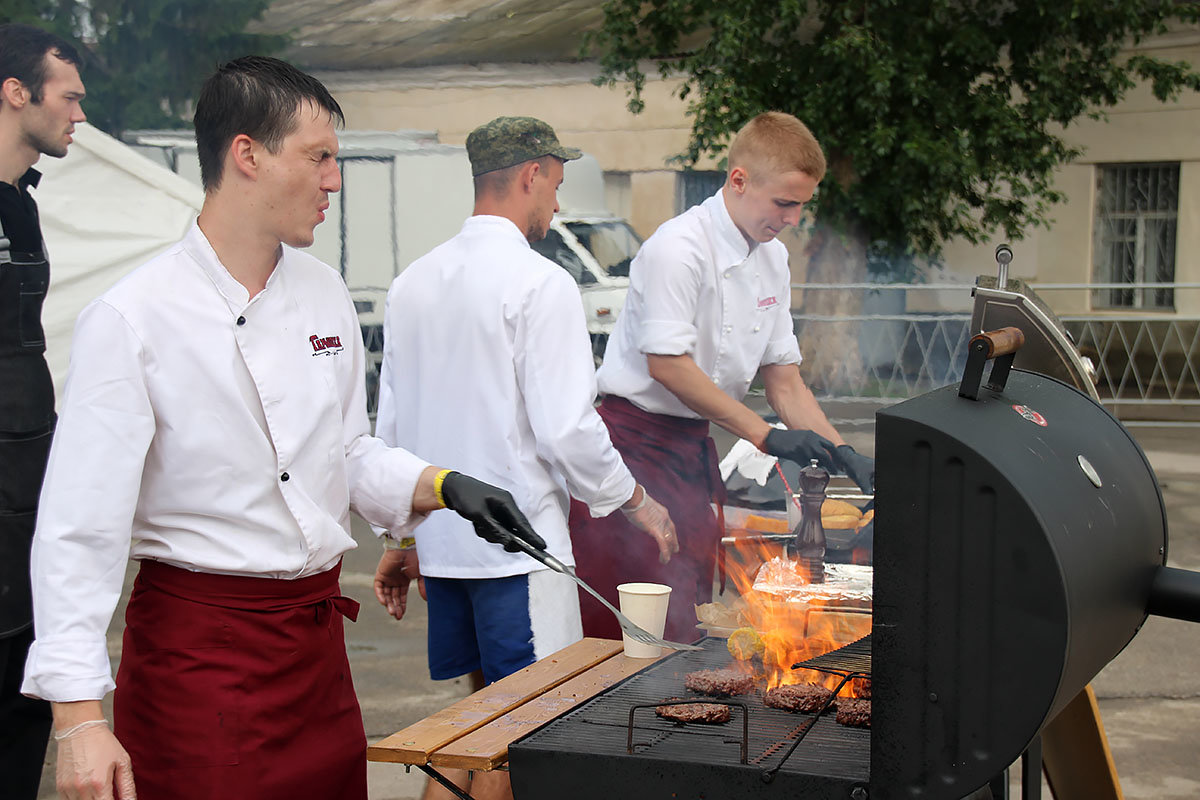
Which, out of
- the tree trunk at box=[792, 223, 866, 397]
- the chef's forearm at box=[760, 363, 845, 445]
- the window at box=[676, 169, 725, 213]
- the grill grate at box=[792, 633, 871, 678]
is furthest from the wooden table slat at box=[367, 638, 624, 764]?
the window at box=[676, 169, 725, 213]

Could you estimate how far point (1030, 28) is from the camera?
11.5 metres

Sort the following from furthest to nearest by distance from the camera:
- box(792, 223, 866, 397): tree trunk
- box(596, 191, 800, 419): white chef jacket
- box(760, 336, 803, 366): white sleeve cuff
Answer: box(792, 223, 866, 397): tree trunk
box(760, 336, 803, 366): white sleeve cuff
box(596, 191, 800, 419): white chef jacket

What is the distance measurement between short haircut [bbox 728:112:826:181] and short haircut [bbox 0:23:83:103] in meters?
1.89

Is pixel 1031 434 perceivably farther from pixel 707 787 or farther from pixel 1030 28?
pixel 1030 28

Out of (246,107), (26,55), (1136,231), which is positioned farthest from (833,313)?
(246,107)

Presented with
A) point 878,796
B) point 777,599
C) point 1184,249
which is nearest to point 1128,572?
point 878,796

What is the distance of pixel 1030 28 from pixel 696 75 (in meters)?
3.23

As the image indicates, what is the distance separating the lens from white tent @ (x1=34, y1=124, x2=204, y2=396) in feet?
23.5

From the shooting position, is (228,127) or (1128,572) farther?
(228,127)

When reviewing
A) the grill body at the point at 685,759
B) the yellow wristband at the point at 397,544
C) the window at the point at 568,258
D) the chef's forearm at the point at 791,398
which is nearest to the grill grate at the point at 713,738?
the grill body at the point at 685,759

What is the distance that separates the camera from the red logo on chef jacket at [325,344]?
2.08 metres

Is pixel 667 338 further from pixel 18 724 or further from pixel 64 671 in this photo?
pixel 64 671

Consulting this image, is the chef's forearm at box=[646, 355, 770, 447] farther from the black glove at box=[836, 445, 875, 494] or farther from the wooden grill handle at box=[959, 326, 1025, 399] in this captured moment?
the wooden grill handle at box=[959, 326, 1025, 399]

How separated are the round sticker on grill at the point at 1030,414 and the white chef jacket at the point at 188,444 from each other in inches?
44.4
